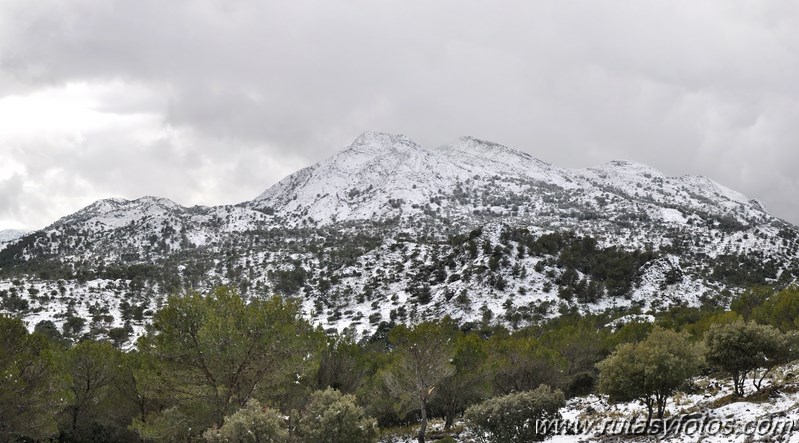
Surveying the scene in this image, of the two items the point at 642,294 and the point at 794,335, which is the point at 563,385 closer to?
the point at 794,335

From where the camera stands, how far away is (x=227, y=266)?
162 metres

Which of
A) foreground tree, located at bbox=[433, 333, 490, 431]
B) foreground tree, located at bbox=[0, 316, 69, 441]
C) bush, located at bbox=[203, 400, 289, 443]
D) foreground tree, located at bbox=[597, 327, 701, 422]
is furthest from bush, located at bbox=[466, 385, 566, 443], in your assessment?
foreground tree, located at bbox=[0, 316, 69, 441]

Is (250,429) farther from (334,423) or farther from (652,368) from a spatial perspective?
(652,368)

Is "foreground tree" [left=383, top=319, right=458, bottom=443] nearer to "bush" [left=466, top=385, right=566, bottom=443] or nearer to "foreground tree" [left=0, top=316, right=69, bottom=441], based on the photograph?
"bush" [left=466, top=385, right=566, bottom=443]

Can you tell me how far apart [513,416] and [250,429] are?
41.8 ft

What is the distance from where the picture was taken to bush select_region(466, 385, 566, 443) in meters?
22.9

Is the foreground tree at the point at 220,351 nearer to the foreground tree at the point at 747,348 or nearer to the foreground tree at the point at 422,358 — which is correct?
the foreground tree at the point at 422,358

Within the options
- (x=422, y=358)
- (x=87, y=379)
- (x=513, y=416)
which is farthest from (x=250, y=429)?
(x=87, y=379)

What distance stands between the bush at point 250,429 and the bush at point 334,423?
1.83 metres

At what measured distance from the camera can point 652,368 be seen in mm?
21781

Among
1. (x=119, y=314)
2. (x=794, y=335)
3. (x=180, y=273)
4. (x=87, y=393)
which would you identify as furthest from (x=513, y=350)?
(x=180, y=273)

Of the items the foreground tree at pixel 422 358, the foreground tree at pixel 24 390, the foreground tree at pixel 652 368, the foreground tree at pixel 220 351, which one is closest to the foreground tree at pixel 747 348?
→ the foreground tree at pixel 652 368

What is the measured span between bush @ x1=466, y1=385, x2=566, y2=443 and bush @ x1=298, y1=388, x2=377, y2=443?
6.84 m

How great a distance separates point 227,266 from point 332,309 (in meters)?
57.5
